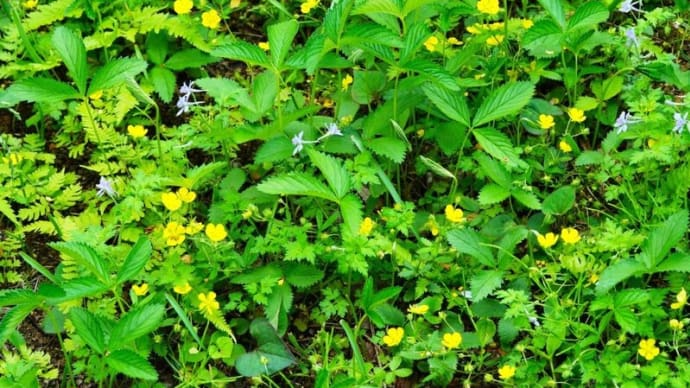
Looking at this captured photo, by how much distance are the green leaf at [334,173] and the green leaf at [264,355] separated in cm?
46

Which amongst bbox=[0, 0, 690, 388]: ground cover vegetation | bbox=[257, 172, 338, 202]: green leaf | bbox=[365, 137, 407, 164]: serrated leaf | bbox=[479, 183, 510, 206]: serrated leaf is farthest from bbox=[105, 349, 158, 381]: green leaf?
bbox=[479, 183, 510, 206]: serrated leaf

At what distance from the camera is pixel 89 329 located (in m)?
2.26

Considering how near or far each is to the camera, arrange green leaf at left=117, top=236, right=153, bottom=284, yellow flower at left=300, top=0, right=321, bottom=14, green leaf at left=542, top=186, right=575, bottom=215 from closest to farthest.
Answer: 1. green leaf at left=117, top=236, right=153, bottom=284
2. green leaf at left=542, top=186, right=575, bottom=215
3. yellow flower at left=300, top=0, right=321, bottom=14

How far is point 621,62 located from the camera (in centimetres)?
311

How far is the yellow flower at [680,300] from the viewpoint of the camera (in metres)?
2.40

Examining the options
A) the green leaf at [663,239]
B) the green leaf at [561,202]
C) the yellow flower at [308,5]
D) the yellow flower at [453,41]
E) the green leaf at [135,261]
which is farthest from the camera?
the yellow flower at [308,5]

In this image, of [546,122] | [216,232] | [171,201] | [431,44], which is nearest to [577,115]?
[546,122]

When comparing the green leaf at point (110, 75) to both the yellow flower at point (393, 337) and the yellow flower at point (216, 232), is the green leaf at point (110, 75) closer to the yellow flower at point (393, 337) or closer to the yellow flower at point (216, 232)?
the yellow flower at point (216, 232)

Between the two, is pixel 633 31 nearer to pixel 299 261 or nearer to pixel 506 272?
pixel 506 272

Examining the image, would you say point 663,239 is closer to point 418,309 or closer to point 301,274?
point 418,309

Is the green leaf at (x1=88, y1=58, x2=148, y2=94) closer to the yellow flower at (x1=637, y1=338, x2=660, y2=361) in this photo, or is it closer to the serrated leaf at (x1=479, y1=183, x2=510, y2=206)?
the serrated leaf at (x1=479, y1=183, x2=510, y2=206)

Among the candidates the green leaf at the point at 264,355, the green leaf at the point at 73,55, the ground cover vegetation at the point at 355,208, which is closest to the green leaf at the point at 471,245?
the ground cover vegetation at the point at 355,208

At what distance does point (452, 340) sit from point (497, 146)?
633mm

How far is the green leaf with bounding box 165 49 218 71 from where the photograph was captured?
10.7ft
